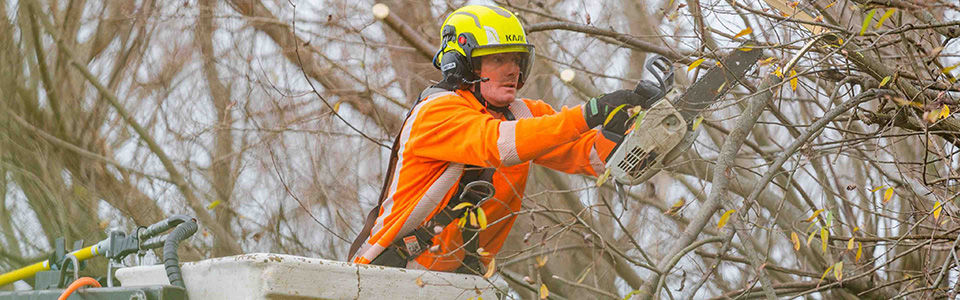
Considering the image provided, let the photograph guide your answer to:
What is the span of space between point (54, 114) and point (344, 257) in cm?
230

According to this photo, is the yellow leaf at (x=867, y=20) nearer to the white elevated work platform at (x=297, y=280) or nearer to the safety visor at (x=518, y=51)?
the white elevated work platform at (x=297, y=280)

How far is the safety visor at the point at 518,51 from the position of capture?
4.19m

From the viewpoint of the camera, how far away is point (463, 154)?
3.94 metres

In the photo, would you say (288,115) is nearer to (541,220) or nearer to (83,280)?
(541,220)

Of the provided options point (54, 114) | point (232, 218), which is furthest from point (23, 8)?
point (232, 218)

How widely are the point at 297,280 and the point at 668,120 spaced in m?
1.40

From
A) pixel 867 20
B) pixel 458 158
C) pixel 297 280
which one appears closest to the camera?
pixel 867 20

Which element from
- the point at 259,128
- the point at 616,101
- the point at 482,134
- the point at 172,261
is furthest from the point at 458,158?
the point at 259,128

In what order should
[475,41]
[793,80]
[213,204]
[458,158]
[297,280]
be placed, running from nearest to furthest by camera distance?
[297,280]
[793,80]
[458,158]
[475,41]
[213,204]

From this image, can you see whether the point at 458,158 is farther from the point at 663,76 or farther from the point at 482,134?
the point at 663,76

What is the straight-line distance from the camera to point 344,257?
8.02m

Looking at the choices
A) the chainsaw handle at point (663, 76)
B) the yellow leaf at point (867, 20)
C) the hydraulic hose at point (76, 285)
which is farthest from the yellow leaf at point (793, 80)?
the hydraulic hose at point (76, 285)

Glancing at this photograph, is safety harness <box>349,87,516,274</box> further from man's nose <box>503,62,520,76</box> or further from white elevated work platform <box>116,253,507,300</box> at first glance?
white elevated work platform <box>116,253,507,300</box>

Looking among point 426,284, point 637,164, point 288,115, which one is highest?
point 288,115
